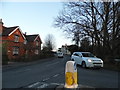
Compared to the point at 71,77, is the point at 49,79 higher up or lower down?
lower down

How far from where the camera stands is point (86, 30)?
20266mm

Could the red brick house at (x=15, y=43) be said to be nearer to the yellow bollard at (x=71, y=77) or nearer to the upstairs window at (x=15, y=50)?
the upstairs window at (x=15, y=50)

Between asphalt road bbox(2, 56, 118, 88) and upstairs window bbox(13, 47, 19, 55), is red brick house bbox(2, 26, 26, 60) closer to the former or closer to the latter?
upstairs window bbox(13, 47, 19, 55)

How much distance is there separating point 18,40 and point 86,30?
68.3ft

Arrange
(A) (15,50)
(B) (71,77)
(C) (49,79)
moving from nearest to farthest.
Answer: (B) (71,77), (C) (49,79), (A) (15,50)

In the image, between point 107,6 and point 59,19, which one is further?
A: point 59,19

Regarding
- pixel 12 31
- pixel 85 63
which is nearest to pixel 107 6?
pixel 85 63

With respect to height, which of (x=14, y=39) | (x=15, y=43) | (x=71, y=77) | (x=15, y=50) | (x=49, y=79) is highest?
(x=14, y=39)

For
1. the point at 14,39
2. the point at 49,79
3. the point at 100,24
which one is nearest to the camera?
the point at 49,79

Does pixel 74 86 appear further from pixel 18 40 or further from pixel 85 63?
pixel 18 40

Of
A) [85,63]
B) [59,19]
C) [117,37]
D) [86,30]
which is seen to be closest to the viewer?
[85,63]

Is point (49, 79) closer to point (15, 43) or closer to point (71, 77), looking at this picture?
point (71, 77)

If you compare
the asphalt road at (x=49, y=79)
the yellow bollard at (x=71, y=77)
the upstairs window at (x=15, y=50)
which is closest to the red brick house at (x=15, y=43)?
the upstairs window at (x=15, y=50)

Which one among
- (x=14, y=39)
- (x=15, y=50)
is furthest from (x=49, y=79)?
(x=14, y=39)
